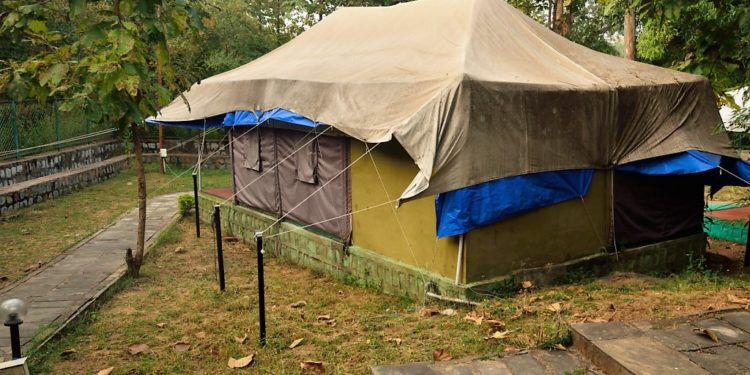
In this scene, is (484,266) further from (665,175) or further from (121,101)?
(121,101)

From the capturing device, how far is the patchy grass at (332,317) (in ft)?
17.4

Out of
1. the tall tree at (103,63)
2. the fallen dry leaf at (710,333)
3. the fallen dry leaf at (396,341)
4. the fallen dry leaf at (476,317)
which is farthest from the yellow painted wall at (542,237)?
the tall tree at (103,63)

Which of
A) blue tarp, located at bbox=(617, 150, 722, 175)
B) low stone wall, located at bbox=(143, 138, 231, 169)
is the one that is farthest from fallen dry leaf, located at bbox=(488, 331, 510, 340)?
low stone wall, located at bbox=(143, 138, 231, 169)

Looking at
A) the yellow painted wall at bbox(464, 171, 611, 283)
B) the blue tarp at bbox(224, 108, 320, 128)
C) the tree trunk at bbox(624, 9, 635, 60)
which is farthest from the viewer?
the tree trunk at bbox(624, 9, 635, 60)

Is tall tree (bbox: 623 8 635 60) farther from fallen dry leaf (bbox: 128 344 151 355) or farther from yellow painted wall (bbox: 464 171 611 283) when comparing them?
fallen dry leaf (bbox: 128 344 151 355)

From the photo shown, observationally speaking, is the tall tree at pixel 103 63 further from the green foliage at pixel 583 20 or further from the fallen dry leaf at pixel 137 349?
the green foliage at pixel 583 20

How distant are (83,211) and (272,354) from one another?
32.2 feet

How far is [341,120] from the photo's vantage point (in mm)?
7270

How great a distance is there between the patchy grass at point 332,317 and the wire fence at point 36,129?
736 cm

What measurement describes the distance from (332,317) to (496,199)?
2277mm

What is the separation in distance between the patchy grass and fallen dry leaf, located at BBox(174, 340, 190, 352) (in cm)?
5

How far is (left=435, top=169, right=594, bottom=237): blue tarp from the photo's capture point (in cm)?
647

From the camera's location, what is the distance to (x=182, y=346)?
5961mm

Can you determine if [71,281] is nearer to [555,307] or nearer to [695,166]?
[555,307]
